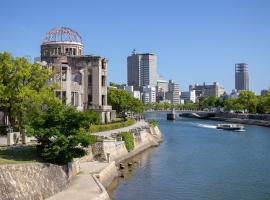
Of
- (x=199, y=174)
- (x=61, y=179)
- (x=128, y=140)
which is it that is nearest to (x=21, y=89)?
(x=61, y=179)

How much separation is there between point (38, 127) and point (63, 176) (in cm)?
524

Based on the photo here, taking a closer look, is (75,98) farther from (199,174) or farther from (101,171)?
(101,171)

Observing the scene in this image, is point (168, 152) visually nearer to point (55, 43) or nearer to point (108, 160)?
point (108, 160)

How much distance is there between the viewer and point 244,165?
6494 cm

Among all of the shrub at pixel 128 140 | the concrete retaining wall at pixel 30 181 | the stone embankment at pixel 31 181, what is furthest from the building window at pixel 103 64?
the concrete retaining wall at pixel 30 181

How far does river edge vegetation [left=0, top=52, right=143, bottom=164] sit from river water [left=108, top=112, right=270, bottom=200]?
6835mm

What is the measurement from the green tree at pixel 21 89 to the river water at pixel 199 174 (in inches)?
505

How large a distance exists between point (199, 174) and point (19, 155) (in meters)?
22.9

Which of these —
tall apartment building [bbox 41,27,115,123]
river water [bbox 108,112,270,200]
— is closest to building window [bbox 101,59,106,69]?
tall apartment building [bbox 41,27,115,123]

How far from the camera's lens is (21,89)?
53.4 metres

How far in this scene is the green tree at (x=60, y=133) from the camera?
4241 centimetres

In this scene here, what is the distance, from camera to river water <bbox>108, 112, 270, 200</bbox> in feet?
152

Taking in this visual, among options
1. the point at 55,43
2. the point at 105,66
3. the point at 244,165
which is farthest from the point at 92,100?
the point at 244,165

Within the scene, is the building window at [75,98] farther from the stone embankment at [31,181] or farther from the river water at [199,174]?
the stone embankment at [31,181]
